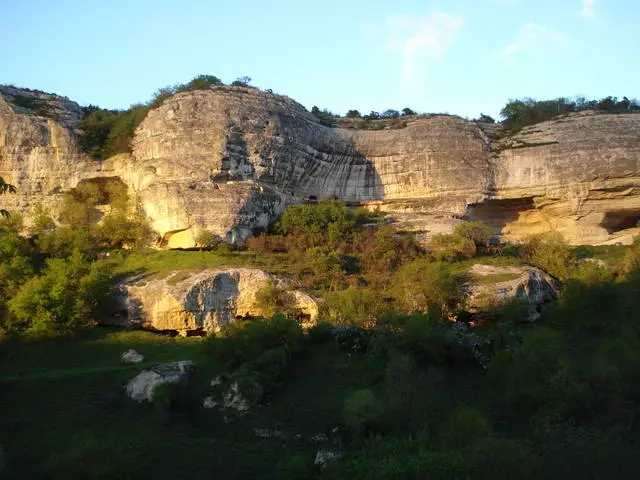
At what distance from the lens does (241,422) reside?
1692 cm

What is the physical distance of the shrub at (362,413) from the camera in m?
14.9

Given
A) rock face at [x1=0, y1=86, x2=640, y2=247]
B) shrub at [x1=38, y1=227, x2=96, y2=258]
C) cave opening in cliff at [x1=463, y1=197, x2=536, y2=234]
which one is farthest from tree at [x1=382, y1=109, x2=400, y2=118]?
shrub at [x1=38, y1=227, x2=96, y2=258]

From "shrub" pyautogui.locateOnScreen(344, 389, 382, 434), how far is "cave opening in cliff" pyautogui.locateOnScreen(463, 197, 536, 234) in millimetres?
18404

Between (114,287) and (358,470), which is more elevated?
(114,287)

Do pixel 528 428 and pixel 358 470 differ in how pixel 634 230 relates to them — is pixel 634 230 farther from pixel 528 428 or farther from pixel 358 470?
pixel 358 470

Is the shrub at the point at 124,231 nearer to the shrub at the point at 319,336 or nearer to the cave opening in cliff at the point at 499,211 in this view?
the shrub at the point at 319,336

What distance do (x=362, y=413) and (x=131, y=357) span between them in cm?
819

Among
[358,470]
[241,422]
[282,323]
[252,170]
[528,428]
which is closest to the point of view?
[358,470]

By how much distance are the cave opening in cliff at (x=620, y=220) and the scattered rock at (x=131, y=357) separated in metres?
21.5

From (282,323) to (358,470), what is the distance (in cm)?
879

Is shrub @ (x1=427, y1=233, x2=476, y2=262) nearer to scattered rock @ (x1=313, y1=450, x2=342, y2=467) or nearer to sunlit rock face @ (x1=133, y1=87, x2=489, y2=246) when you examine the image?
sunlit rock face @ (x1=133, y1=87, x2=489, y2=246)

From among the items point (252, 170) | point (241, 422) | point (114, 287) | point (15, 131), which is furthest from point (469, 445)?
point (15, 131)

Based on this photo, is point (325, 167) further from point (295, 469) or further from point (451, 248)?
point (295, 469)

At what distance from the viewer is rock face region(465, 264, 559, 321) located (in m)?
23.4
